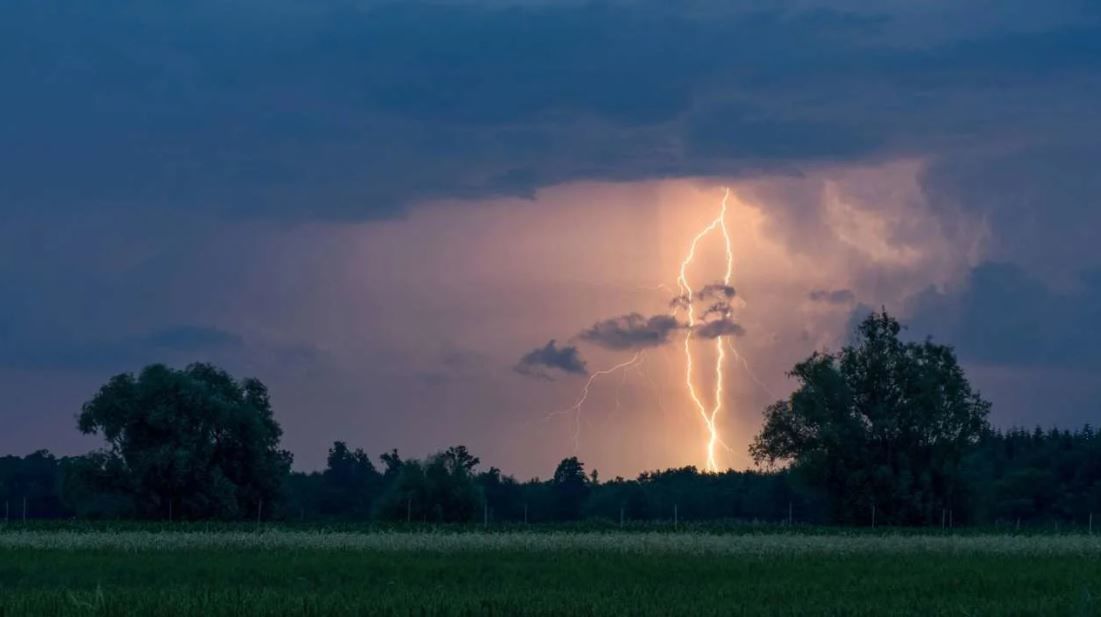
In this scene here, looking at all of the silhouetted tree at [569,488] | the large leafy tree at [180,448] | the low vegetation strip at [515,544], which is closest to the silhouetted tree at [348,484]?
the silhouetted tree at [569,488]

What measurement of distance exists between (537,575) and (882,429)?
54.4 meters

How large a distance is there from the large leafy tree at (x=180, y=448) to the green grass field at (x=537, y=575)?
1239 inches

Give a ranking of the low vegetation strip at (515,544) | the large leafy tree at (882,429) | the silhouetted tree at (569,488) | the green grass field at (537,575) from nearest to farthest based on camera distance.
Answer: the green grass field at (537,575), the low vegetation strip at (515,544), the large leafy tree at (882,429), the silhouetted tree at (569,488)

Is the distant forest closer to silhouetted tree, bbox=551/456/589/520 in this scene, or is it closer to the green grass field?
the green grass field

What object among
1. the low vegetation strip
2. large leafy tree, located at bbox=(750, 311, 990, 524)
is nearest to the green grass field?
the low vegetation strip

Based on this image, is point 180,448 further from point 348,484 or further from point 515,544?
Result: point 348,484

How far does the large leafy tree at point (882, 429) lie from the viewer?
81.6 metres

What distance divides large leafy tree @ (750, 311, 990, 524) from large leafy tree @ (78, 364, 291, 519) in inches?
1233

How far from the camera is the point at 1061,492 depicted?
124 m

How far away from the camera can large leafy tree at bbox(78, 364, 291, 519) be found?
3238 inches

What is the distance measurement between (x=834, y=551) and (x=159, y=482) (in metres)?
50.1

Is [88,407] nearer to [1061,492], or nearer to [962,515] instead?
[962,515]

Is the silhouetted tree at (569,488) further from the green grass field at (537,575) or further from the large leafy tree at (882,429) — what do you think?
the green grass field at (537,575)

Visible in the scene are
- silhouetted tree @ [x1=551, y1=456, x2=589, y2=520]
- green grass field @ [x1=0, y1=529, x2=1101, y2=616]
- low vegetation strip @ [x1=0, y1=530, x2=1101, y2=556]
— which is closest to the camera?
green grass field @ [x1=0, y1=529, x2=1101, y2=616]
